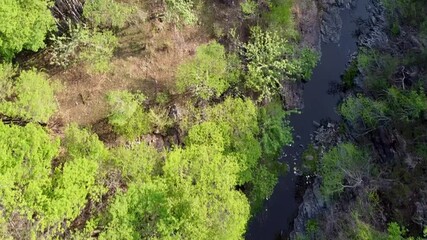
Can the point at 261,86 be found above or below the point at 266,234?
above

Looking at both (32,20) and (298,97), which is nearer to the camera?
(32,20)

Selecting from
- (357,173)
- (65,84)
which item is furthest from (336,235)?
(65,84)

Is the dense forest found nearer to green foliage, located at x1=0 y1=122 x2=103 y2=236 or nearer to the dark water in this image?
green foliage, located at x1=0 y1=122 x2=103 y2=236

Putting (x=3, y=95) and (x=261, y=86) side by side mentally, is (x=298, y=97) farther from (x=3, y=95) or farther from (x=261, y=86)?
(x=3, y=95)

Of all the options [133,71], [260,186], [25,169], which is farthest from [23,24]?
[260,186]

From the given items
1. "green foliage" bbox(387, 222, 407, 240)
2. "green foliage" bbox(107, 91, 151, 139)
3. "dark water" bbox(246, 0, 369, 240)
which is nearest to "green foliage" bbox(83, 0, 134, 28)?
"green foliage" bbox(107, 91, 151, 139)

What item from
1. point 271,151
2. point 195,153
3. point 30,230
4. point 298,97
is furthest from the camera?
point 298,97

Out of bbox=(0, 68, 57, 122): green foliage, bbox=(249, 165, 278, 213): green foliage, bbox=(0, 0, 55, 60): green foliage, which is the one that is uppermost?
bbox=(0, 0, 55, 60): green foliage

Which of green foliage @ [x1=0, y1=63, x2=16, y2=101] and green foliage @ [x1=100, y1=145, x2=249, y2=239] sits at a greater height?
green foliage @ [x1=0, y1=63, x2=16, y2=101]
